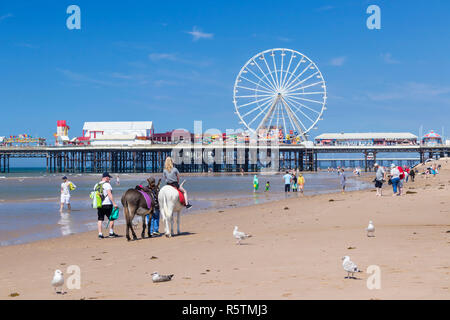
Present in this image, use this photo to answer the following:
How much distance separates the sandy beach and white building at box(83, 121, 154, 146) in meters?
101

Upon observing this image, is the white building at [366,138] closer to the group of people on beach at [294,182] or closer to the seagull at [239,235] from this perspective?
the group of people on beach at [294,182]

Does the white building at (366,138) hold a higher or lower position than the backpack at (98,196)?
higher

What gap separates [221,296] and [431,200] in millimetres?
13095

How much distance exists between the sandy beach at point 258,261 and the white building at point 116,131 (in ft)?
332

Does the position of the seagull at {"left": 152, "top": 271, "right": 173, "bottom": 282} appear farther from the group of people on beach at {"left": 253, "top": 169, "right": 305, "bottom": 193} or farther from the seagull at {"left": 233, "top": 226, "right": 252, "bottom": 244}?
the group of people on beach at {"left": 253, "top": 169, "right": 305, "bottom": 193}

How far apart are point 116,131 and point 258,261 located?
113702 millimetres

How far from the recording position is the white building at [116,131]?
111625mm

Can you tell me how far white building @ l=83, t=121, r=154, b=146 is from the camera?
112m

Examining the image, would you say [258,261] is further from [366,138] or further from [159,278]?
[366,138]

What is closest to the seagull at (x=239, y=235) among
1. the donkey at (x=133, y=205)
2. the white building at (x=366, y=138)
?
the donkey at (x=133, y=205)

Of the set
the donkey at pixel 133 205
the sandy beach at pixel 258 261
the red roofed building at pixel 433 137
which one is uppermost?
the red roofed building at pixel 433 137

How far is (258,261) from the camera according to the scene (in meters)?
7.26

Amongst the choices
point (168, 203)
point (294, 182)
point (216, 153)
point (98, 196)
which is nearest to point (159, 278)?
point (168, 203)
